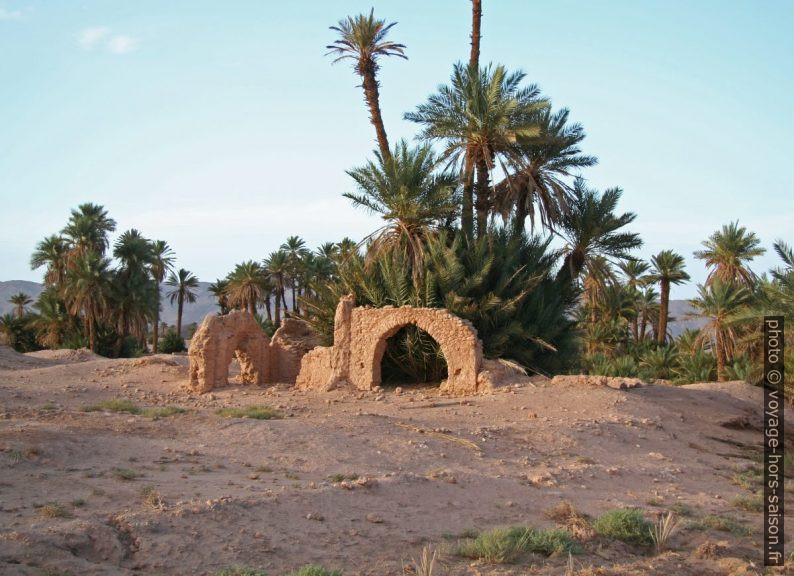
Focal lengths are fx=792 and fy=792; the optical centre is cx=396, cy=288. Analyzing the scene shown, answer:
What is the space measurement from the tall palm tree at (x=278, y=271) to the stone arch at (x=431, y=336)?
2589cm

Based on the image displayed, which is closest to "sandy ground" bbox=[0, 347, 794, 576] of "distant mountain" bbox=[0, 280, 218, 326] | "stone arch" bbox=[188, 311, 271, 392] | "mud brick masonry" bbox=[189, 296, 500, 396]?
"mud brick masonry" bbox=[189, 296, 500, 396]

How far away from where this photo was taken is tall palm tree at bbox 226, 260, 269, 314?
142 ft

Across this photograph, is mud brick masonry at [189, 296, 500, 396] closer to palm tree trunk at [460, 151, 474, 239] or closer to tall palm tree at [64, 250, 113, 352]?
palm tree trunk at [460, 151, 474, 239]

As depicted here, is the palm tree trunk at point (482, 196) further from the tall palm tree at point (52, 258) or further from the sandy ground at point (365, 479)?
the tall palm tree at point (52, 258)

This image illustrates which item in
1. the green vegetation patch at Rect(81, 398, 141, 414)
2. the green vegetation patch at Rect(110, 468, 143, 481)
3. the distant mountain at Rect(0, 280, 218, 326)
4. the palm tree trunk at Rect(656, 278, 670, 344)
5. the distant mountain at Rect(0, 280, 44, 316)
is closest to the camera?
the green vegetation patch at Rect(110, 468, 143, 481)

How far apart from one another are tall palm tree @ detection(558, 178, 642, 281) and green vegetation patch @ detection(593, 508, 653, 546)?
14.0 metres

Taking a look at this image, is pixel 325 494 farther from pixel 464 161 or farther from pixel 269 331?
pixel 269 331

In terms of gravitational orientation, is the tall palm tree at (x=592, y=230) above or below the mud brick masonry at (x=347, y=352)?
above

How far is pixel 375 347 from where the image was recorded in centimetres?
1877

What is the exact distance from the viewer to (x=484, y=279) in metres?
19.7

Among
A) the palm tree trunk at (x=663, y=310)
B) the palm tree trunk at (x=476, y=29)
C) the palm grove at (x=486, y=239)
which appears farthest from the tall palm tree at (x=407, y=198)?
the palm tree trunk at (x=663, y=310)

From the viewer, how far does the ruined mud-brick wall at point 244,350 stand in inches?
765

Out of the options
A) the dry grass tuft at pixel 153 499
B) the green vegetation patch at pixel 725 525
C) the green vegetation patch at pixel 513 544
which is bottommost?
the green vegetation patch at pixel 725 525

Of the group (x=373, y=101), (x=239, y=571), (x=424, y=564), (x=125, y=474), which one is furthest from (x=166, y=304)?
(x=424, y=564)
